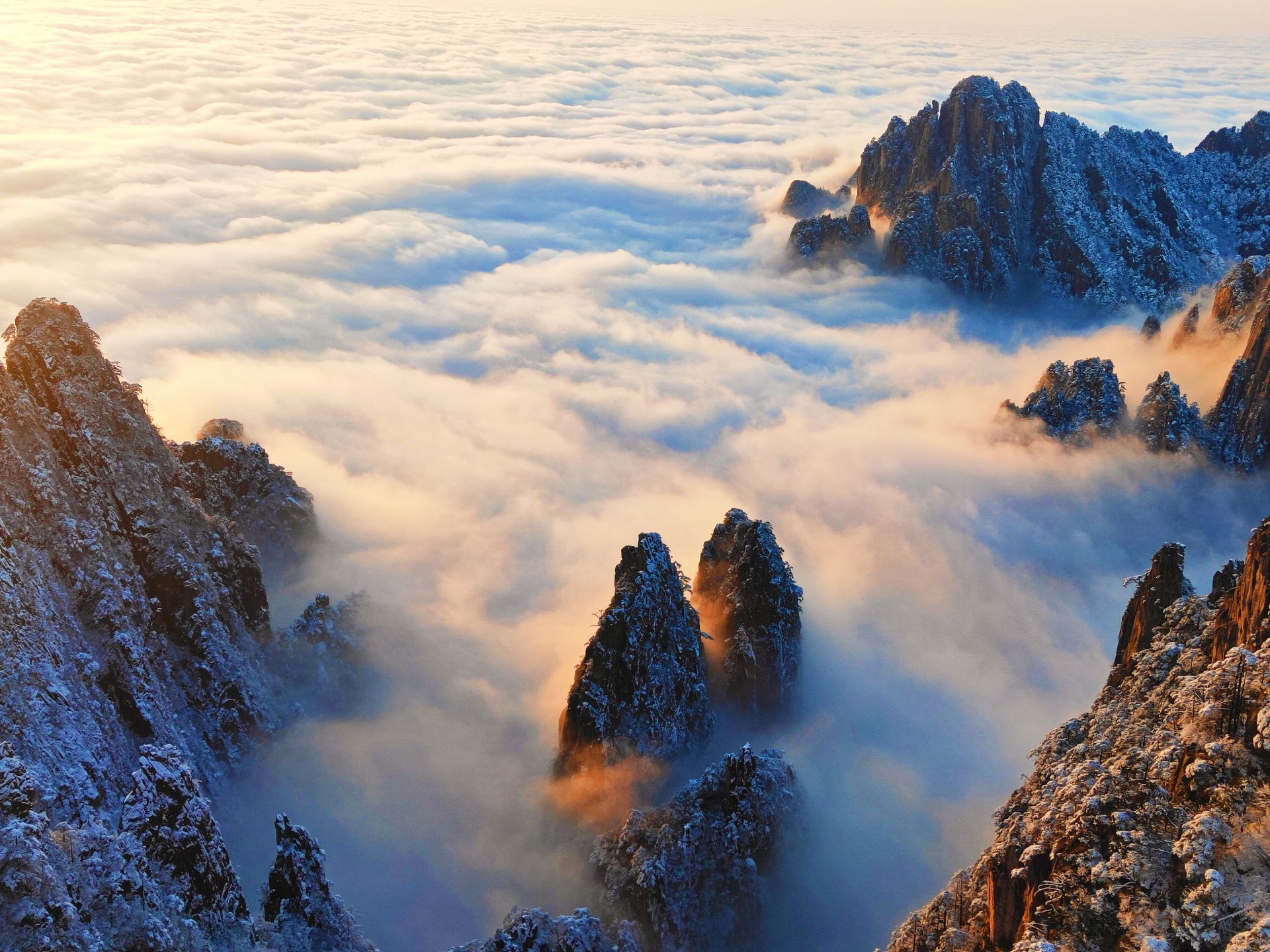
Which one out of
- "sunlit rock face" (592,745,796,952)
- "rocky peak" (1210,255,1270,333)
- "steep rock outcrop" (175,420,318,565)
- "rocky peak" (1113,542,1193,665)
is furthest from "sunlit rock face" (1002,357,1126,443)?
"steep rock outcrop" (175,420,318,565)

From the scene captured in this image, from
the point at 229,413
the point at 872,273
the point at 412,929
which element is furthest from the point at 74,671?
the point at 872,273

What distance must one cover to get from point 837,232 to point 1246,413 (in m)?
104

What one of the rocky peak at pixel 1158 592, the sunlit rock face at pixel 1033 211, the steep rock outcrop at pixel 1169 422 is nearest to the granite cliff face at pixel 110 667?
the rocky peak at pixel 1158 592

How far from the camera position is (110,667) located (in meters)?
41.5

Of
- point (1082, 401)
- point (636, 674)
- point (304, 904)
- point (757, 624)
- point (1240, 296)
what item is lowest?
point (757, 624)

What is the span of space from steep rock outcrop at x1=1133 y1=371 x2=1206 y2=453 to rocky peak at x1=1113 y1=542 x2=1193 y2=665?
240 ft

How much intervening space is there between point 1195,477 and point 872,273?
95.4 meters

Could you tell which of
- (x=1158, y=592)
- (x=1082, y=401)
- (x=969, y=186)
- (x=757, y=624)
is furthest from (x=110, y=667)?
(x=969, y=186)

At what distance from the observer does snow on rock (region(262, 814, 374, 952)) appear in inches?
1325

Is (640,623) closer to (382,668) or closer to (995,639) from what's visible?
(382,668)

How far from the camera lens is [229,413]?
12575cm

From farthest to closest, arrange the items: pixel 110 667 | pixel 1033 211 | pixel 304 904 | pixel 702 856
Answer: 1. pixel 1033 211
2. pixel 702 856
3. pixel 110 667
4. pixel 304 904

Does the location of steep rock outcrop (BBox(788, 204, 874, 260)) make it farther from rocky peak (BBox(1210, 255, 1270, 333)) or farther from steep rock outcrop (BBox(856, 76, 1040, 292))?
rocky peak (BBox(1210, 255, 1270, 333))

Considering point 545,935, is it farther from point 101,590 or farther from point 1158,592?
point 1158,592
